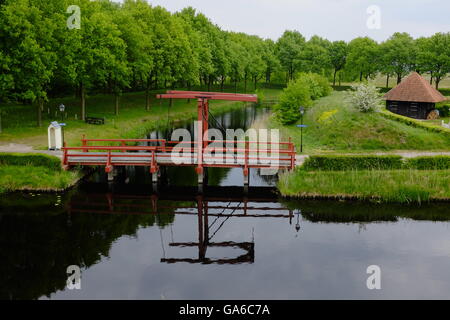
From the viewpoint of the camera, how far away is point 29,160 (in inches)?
1034

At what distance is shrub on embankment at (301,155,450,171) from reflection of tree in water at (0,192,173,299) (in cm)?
979

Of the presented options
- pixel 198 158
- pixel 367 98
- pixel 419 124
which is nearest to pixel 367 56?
pixel 367 98

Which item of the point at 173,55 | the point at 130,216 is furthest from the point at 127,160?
the point at 173,55

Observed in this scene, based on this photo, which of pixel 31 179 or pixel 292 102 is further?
pixel 292 102

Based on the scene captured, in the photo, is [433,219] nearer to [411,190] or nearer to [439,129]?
[411,190]

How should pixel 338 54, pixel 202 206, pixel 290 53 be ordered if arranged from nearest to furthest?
pixel 202 206, pixel 338 54, pixel 290 53

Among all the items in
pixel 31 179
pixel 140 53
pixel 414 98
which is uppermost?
pixel 140 53

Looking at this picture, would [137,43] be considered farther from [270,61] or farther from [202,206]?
A: [270,61]

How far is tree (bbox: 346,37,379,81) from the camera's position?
84.9 meters

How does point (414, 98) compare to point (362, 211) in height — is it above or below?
above

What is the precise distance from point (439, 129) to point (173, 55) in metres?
33.1

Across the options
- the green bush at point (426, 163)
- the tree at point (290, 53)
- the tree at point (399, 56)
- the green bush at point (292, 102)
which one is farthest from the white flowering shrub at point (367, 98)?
the tree at point (290, 53)

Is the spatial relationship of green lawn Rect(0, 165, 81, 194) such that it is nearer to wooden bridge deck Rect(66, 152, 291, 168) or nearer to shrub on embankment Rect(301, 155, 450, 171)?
wooden bridge deck Rect(66, 152, 291, 168)

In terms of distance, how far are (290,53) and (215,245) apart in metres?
90.4
